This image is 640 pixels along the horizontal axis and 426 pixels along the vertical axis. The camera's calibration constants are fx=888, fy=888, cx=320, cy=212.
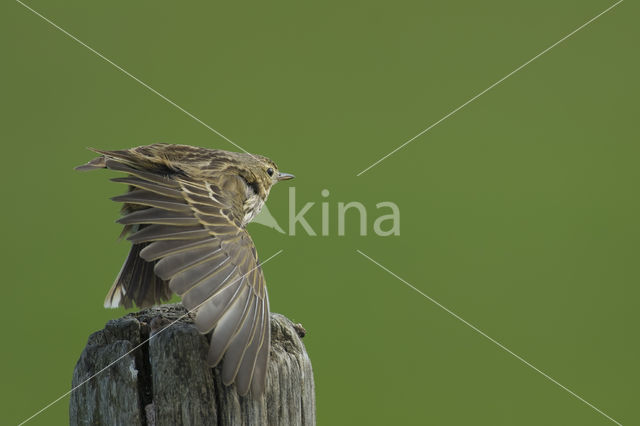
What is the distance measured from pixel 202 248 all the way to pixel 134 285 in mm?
1030

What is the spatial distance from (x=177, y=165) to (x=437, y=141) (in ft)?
33.4

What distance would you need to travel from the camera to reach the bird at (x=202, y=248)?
4445mm

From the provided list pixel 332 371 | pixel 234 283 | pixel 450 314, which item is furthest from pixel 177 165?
pixel 450 314

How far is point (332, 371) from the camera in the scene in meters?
11.4

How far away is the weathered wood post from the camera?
4293 mm

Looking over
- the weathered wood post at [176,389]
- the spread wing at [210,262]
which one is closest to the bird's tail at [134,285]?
the spread wing at [210,262]

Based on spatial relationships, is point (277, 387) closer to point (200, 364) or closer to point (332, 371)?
point (200, 364)

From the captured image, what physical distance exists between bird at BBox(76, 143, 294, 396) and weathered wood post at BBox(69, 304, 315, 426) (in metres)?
0.10

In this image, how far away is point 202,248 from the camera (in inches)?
198

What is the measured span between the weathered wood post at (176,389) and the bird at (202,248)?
10 centimetres

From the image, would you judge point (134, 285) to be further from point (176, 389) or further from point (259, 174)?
point (176, 389)

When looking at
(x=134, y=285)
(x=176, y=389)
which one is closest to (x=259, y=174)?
(x=134, y=285)

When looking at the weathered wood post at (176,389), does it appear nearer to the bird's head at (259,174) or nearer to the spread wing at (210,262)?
the spread wing at (210,262)

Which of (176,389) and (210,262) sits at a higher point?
(210,262)
